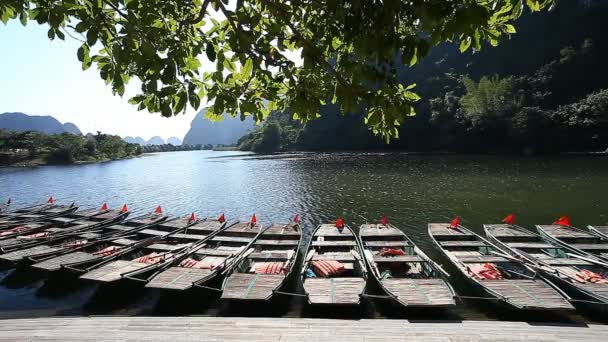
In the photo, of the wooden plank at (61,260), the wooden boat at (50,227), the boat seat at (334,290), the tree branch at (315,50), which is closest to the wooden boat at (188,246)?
the wooden plank at (61,260)

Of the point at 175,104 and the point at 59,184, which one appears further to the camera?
the point at 59,184

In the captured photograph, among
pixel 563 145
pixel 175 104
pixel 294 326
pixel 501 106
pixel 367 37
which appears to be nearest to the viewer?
pixel 367 37

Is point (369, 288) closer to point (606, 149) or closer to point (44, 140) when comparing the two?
point (606, 149)

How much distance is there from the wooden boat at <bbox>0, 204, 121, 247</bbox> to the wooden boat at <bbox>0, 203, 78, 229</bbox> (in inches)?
29.1

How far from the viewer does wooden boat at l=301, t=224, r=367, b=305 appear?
13.1m

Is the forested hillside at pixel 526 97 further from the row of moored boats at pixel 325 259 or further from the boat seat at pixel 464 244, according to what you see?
the boat seat at pixel 464 244

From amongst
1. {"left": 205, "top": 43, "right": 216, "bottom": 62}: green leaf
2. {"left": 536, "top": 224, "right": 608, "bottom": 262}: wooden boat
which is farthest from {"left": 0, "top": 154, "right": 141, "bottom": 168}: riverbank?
{"left": 536, "top": 224, "right": 608, "bottom": 262}: wooden boat

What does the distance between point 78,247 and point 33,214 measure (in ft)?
51.3

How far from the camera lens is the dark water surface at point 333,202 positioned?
1482 centimetres

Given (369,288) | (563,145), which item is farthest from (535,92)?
(369,288)

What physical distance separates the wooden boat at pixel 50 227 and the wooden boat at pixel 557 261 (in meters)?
27.8

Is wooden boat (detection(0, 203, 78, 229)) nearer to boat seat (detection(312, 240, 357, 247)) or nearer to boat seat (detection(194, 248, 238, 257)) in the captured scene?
boat seat (detection(194, 248, 238, 257))

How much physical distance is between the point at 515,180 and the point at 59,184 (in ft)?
254

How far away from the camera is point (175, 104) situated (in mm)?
4609
